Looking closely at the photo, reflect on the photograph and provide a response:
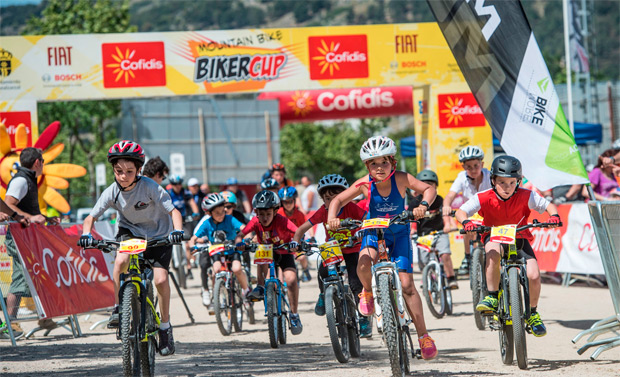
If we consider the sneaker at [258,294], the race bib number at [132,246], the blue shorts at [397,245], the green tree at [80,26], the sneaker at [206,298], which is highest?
the green tree at [80,26]

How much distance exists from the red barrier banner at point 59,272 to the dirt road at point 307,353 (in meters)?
0.42

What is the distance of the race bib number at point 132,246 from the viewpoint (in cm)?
718

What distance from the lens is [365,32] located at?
18578 millimetres

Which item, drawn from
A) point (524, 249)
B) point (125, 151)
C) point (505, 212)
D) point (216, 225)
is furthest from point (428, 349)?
point (216, 225)

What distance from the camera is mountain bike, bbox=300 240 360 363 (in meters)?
8.12

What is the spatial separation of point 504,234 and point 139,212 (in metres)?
3.10

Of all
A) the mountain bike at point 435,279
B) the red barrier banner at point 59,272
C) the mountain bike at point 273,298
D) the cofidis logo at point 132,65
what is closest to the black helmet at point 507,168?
the mountain bike at point 273,298

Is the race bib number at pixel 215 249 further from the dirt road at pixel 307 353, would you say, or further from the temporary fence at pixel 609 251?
the temporary fence at pixel 609 251

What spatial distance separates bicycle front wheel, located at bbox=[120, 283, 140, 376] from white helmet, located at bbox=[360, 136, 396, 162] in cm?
216

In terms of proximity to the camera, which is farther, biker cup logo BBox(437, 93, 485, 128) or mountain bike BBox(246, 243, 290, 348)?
biker cup logo BBox(437, 93, 485, 128)

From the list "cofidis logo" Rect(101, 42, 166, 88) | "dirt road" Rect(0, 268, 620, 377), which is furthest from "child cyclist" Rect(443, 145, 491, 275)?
"cofidis logo" Rect(101, 42, 166, 88)

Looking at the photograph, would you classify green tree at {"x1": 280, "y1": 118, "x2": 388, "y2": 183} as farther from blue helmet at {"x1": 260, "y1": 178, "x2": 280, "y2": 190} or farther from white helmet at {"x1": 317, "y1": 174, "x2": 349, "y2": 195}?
white helmet at {"x1": 317, "y1": 174, "x2": 349, "y2": 195}

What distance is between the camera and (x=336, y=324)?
8289 millimetres

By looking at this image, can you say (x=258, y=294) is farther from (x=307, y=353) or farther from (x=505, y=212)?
(x=505, y=212)
